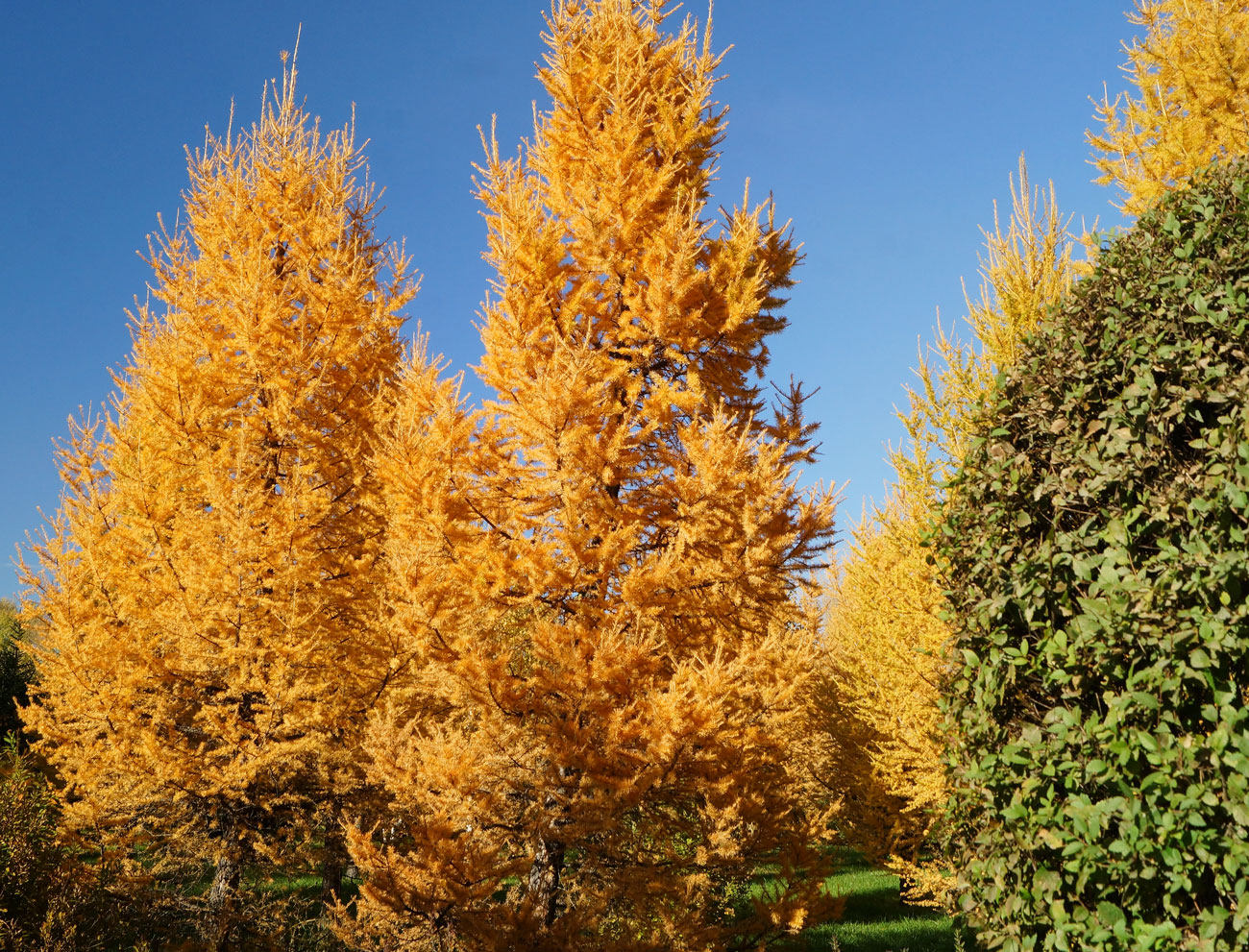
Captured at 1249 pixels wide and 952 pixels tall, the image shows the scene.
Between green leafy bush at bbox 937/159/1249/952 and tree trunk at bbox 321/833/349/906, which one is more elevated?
green leafy bush at bbox 937/159/1249/952

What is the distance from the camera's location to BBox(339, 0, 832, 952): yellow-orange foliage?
4.75 m

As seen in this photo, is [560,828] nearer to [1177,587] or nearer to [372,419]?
[1177,587]

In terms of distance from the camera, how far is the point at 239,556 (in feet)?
21.9

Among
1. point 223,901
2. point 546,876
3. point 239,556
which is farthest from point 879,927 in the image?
point 239,556

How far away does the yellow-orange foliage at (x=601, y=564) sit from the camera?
4.75 metres

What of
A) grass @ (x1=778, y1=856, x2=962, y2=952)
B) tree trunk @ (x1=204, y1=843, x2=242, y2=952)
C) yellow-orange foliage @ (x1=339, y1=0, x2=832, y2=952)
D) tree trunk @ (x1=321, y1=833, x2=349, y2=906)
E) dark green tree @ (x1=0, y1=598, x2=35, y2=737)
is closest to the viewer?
yellow-orange foliage @ (x1=339, y1=0, x2=832, y2=952)

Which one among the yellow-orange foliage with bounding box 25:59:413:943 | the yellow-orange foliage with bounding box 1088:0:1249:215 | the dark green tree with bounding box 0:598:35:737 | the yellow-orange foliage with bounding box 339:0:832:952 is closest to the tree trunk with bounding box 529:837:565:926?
the yellow-orange foliage with bounding box 339:0:832:952

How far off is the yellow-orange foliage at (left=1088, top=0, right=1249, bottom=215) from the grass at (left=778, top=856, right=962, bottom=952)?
10.3 m

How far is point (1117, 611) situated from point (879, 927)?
10715 millimetres

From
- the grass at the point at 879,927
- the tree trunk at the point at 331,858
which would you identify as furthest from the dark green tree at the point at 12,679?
the grass at the point at 879,927

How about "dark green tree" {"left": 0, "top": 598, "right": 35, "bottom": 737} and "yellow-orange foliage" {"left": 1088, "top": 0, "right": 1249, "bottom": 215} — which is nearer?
"yellow-orange foliage" {"left": 1088, "top": 0, "right": 1249, "bottom": 215}

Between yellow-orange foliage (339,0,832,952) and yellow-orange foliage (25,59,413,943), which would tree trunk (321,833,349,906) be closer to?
yellow-orange foliage (25,59,413,943)

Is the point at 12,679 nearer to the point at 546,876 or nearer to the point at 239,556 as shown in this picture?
the point at 239,556

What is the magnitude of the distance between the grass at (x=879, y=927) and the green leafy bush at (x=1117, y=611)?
4.81 metres
